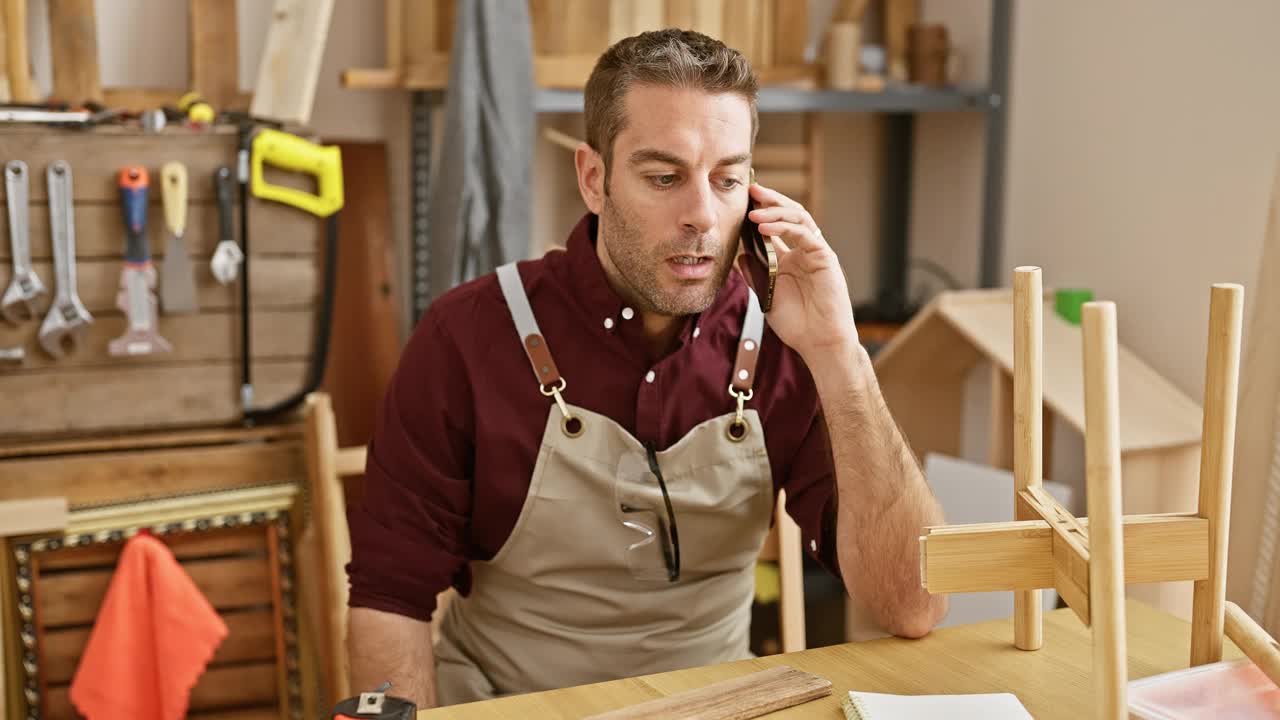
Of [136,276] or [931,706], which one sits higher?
[136,276]

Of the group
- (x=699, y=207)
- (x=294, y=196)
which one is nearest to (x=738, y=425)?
(x=699, y=207)

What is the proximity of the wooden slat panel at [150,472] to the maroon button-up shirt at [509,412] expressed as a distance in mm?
689

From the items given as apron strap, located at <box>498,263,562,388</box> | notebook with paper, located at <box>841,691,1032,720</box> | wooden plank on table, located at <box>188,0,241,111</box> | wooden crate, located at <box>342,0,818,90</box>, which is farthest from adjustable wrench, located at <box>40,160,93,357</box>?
notebook with paper, located at <box>841,691,1032,720</box>

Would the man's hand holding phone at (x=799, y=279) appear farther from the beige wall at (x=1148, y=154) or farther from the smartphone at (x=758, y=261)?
the beige wall at (x=1148, y=154)

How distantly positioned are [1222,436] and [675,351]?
755 mm

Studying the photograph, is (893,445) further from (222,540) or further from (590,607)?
(222,540)

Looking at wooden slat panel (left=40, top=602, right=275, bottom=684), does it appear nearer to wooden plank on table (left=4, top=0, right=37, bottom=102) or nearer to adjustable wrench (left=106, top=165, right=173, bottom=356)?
adjustable wrench (left=106, top=165, right=173, bottom=356)

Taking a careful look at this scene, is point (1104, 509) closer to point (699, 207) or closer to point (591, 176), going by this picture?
point (699, 207)

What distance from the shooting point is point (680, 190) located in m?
1.49

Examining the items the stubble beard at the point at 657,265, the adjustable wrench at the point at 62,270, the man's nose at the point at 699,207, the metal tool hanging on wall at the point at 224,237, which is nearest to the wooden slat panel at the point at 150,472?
the adjustable wrench at the point at 62,270

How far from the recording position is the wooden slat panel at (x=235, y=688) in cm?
220

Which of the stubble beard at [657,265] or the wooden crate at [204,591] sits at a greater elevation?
the stubble beard at [657,265]

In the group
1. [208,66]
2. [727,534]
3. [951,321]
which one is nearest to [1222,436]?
[727,534]

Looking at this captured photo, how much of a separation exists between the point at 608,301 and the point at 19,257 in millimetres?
1133
